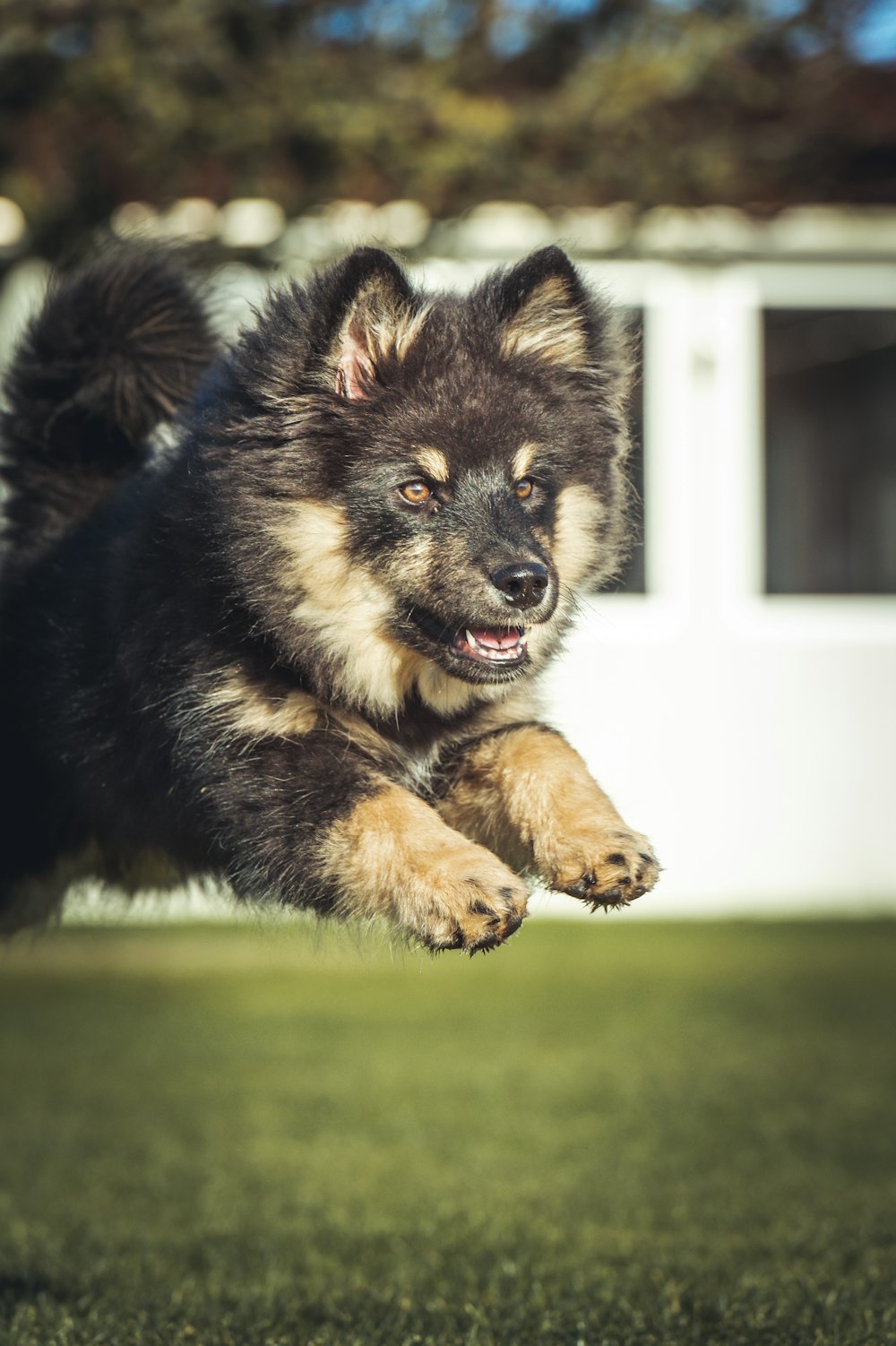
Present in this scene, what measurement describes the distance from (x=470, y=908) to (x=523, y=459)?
103cm

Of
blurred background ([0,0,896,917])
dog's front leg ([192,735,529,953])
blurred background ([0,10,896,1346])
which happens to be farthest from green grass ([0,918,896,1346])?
blurred background ([0,0,896,917])

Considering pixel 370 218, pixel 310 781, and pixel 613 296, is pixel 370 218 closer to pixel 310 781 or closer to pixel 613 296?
pixel 613 296

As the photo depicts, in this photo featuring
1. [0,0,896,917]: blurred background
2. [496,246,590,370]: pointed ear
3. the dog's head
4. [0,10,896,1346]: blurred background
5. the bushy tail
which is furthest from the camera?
[0,0,896,917]: blurred background

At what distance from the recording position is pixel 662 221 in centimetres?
1066

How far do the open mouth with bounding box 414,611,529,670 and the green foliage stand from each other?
560 centimetres

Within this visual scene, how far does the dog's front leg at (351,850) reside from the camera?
313 centimetres

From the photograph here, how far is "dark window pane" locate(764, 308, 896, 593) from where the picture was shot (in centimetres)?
1448

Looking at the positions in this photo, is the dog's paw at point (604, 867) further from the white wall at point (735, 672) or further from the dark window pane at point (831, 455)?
the dark window pane at point (831, 455)

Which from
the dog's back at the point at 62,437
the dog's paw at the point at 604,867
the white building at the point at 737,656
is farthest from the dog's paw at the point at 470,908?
the white building at the point at 737,656

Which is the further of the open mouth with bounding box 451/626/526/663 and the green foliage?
the green foliage

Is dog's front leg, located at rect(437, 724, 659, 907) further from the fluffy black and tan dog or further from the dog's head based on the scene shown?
the dog's head

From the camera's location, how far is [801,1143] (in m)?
6.62

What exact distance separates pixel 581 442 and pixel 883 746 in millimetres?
9069

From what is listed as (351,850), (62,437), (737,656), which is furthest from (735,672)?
(351,850)
